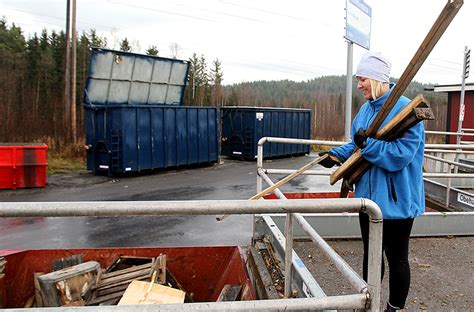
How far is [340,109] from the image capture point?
2606 inches

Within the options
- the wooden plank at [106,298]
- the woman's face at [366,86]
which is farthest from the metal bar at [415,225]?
the woman's face at [366,86]

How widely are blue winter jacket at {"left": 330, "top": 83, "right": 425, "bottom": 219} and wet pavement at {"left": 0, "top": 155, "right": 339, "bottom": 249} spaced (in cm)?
396

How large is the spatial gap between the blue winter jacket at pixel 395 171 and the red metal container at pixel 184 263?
5.59 ft

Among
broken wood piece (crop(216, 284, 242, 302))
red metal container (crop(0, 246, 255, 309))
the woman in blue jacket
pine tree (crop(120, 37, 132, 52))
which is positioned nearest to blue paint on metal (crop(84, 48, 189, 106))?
red metal container (crop(0, 246, 255, 309))

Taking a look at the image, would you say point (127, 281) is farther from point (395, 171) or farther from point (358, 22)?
point (358, 22)

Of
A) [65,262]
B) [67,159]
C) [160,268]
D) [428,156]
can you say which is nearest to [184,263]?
[160,268]

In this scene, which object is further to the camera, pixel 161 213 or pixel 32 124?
pixel 32 124

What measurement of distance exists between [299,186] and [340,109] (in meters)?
57.5

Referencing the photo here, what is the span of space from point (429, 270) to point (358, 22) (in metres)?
5.51

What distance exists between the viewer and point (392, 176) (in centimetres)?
254

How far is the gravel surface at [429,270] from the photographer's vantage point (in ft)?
10.8

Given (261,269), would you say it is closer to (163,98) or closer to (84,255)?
(84,255)

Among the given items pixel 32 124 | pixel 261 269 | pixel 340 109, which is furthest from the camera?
pixel 340 109

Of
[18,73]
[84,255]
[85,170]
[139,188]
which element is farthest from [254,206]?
[18,73]
